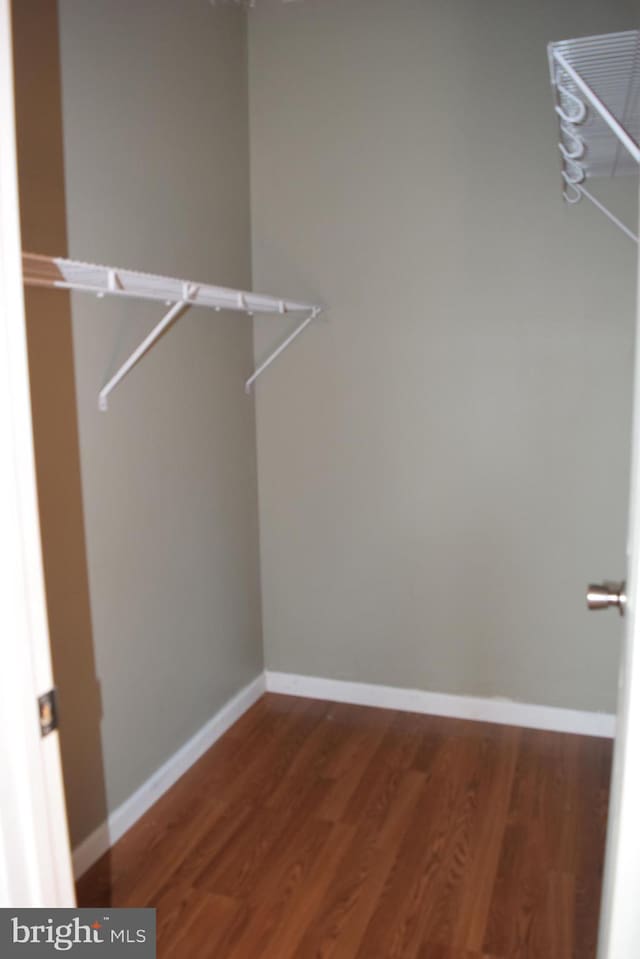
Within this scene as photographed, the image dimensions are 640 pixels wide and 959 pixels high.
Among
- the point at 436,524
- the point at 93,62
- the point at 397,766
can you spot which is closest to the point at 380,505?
the point at 436,524

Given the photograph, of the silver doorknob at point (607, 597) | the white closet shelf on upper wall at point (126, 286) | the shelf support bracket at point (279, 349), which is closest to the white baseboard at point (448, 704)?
the shelf support bracket at point (279, 349)

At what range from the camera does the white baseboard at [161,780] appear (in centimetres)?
202

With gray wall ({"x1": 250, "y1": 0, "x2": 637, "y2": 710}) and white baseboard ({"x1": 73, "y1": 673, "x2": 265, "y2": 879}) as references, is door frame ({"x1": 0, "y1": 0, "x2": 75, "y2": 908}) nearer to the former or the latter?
white baseboard ({"x1": 73, "y1": 673, "x2": 265, "y2": 879})

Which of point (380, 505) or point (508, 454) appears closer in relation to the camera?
point (508, 454)

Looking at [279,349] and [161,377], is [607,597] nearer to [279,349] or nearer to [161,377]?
[161,377]

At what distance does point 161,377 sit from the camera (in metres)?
2.27

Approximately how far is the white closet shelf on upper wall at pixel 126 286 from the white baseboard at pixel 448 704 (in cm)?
148

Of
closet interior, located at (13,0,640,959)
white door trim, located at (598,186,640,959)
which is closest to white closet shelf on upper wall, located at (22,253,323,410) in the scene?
closet interior, located at (13,0,640,959)

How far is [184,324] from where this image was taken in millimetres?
2381

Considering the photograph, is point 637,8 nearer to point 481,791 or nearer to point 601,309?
point 601,309

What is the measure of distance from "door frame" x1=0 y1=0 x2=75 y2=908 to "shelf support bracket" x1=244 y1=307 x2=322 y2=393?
1.93 meters

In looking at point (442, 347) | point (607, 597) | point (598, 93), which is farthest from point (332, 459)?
point (607, 597)

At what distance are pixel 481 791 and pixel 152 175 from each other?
208 cm

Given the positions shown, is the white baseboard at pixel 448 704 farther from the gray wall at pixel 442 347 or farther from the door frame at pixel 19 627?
the door frame at pixel 19 627
